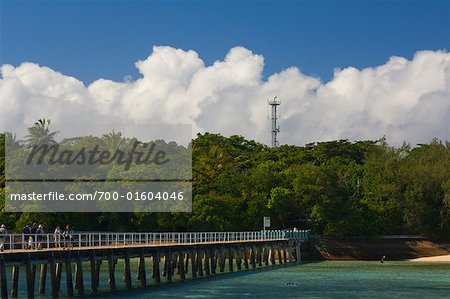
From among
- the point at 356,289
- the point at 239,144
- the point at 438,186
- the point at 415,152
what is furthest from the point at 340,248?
the point at 239,144

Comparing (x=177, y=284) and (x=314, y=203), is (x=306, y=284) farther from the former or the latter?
(x=314, y=203)

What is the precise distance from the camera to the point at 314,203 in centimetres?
10625

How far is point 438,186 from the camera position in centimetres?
10781

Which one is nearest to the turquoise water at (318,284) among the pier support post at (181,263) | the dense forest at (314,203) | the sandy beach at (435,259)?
the pier support post at (181,263)

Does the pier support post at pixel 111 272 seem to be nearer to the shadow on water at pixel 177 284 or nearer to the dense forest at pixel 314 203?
the shadow on water at pixel 177 284

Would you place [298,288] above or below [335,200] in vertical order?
below

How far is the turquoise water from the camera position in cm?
5612

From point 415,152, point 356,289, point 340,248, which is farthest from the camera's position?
point 415,152

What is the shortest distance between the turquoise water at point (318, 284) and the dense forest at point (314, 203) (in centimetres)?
1833

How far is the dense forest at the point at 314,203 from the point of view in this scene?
337ft

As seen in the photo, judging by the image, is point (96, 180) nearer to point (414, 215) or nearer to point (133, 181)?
point (133, 181)

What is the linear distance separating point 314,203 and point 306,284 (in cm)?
4174

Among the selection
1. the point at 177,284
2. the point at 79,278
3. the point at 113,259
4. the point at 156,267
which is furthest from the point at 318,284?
the point at 79,278

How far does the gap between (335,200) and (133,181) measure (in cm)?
2461
